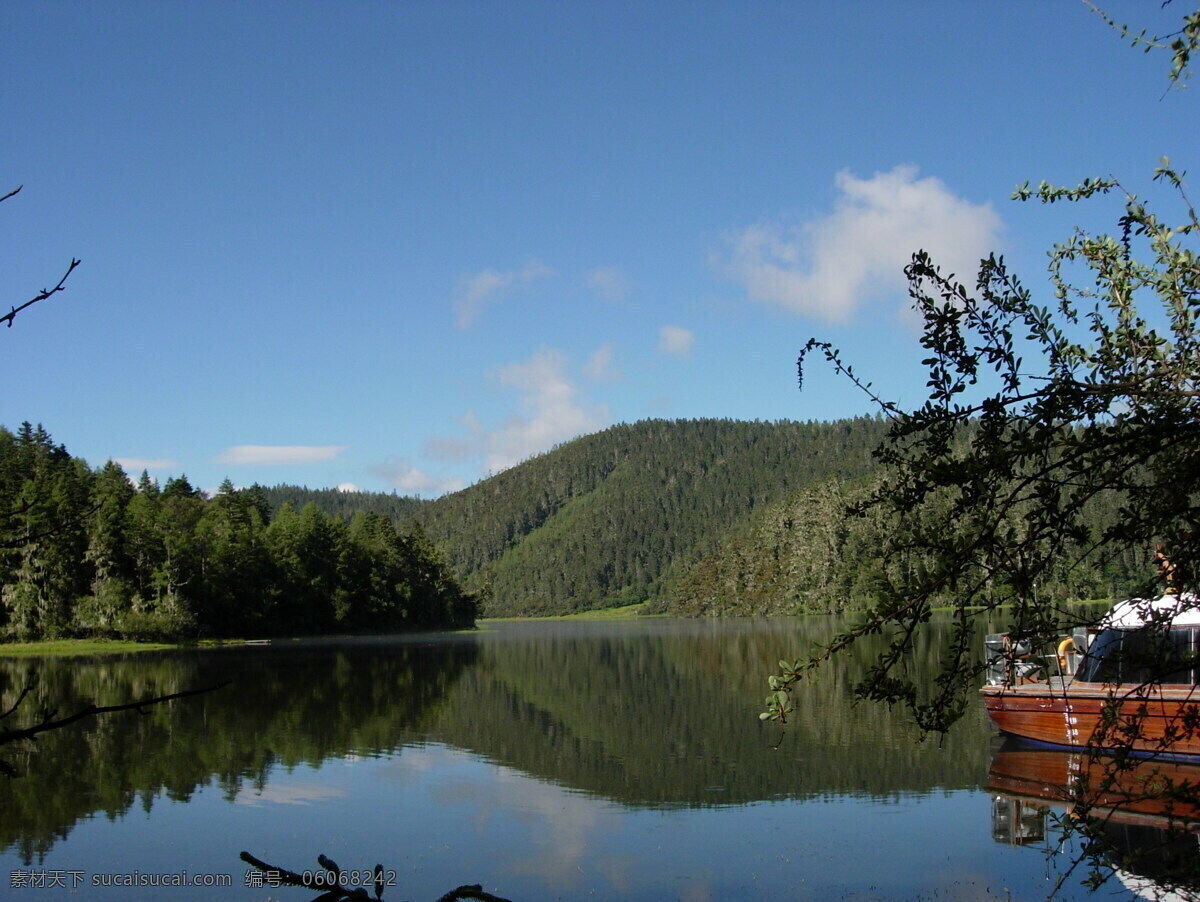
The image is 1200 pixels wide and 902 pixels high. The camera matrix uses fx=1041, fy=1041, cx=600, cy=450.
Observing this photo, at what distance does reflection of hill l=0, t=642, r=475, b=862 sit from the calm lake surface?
0.14m

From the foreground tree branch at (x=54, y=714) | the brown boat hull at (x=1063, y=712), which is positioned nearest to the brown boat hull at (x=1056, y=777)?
the brown boat hull at (x=1063, y=712)

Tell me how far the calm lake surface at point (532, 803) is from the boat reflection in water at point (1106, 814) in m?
0.27

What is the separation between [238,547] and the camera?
10188 centimetres

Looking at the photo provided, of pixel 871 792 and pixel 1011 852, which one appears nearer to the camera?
pixel 1011 852

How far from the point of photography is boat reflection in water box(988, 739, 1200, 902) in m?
4.69

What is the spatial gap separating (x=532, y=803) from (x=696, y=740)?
809 centimetres

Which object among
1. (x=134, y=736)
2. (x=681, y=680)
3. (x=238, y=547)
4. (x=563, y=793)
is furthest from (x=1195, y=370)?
(x=238, y=547)

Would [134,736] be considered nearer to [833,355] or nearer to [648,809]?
[648,809]

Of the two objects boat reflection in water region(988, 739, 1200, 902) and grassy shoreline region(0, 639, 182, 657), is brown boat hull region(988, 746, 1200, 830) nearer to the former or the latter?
boat reflection in water region(988, 739, 1200, 902)

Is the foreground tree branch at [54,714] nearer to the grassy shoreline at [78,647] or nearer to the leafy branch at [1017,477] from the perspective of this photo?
the leafy branch at [1017,477]

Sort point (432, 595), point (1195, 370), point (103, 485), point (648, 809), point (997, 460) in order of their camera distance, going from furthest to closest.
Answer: point (432, 595)
point (103, 485)
point (648, 809)
point (1195, 370)
point (997, 460)

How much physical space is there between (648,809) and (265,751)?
12.1m

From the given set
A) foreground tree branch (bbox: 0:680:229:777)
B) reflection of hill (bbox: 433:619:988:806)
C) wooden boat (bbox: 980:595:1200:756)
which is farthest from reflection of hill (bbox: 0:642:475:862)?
wooden boat (bbox: 980:595:1200:756)

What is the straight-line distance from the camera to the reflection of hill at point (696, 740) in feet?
71.9
